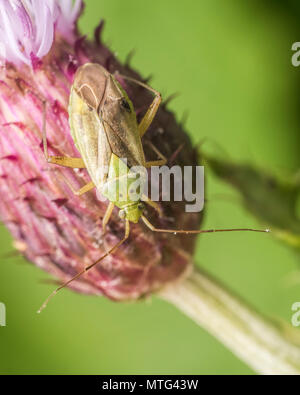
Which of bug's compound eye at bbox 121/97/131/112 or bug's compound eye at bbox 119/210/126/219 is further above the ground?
bug's compound eye at bbox 121/97/131/112

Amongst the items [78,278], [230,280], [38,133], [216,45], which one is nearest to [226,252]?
[230,280]

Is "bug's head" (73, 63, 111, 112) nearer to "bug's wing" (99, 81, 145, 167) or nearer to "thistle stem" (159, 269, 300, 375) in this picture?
"bug's wing" (99, 81, 145, 167)

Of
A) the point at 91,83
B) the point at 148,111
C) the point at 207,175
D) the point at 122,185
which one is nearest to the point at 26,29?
the point at 91,83

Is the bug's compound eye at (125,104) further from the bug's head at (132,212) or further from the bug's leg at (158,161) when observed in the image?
the bug's head at (132,212)

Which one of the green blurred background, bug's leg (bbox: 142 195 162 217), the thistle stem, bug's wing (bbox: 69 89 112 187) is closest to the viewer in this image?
bug's wing (bbox: 69 89 112 187)

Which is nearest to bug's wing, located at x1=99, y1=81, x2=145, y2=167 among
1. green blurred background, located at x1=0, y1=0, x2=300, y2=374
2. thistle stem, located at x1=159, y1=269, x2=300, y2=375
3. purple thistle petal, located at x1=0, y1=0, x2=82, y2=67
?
purple thistle petal, located at x1=0, y1=0, x2=82, y2=67

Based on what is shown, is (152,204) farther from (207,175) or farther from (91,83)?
(207,175)

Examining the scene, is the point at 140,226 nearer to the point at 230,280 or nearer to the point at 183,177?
the point at 183,177
